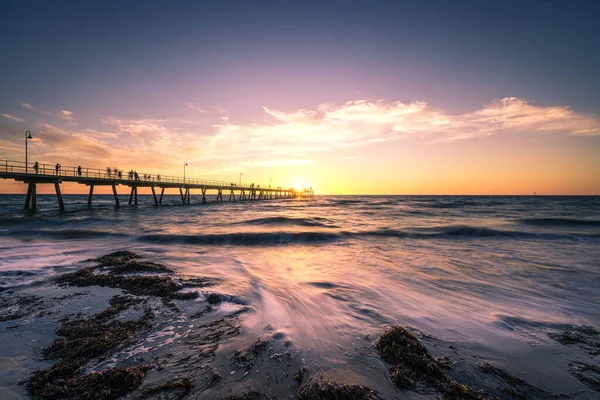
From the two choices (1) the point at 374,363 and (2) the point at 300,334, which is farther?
(2) the point at 300,334

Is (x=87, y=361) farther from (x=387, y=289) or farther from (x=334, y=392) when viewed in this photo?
(x=387, y=289)

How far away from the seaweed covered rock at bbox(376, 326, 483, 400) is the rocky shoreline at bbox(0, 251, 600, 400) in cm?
1

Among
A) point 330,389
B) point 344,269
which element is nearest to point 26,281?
point 330,389

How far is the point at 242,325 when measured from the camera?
13.9ft

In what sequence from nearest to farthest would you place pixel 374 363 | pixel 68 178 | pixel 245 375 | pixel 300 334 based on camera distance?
pixel 245 375
pixel 374 363
pixel 300 334
pixel 68 178

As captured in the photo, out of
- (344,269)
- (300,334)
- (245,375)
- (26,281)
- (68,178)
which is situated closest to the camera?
(245,375)

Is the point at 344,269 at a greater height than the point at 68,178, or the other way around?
the point at 68,178

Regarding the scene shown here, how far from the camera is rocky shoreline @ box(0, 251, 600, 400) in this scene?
2678 mm

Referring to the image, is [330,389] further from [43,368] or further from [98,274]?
[98,274]

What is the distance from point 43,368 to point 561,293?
10.5 m

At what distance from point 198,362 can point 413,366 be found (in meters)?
2.69

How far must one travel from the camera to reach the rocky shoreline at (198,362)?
268 centimetres

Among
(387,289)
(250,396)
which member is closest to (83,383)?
(250,396)

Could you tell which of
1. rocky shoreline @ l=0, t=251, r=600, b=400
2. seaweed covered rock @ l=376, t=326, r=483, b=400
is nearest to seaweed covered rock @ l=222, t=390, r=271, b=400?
rocky shoreline @ l=0, t=251, r=600, b=400
